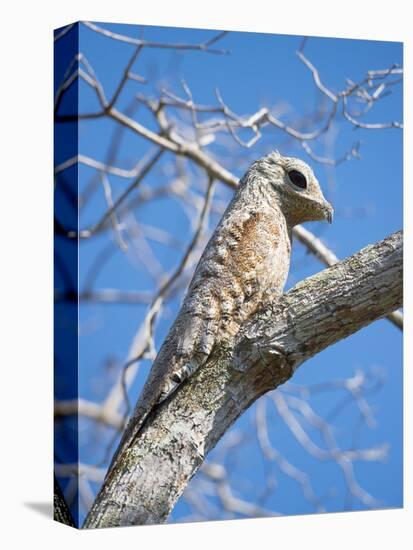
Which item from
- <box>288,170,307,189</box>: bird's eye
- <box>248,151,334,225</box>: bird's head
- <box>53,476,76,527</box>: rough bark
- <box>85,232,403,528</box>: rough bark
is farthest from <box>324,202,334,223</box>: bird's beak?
<box>53,476,76,527</box>: rough bark

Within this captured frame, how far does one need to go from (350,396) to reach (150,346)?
3.52ft

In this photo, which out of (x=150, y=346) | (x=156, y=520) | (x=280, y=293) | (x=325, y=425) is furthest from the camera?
(x=325, y=425)

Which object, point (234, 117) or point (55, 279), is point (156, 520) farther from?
point (234, 117)

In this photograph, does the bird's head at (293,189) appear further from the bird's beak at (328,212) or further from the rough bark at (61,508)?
the rough bark at (61,508)

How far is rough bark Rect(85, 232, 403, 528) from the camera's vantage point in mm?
4379

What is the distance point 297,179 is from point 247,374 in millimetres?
1022

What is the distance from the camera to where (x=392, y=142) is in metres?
5.80

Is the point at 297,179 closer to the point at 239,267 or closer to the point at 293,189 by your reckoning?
the point at 293,189

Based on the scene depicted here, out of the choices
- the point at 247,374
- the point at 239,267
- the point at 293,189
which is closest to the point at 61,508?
the point at 247,374

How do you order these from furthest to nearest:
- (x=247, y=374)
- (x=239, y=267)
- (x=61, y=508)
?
1. (x=61, y=508)
2. (x=239, y=267)
3. (x=247, y=374)

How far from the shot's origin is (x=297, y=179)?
200 inches

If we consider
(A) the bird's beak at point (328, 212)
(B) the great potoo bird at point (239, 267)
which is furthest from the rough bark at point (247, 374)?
A: (A) the bird's beak at point (328, 212)

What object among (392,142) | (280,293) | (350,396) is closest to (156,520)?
(280,293)

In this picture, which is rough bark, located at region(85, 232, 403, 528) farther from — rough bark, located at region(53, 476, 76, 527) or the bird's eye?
the bird's eye
